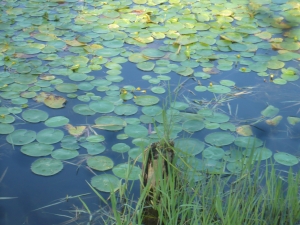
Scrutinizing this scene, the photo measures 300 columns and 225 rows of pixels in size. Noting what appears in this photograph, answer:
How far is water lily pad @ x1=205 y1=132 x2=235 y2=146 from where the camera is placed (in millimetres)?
2270

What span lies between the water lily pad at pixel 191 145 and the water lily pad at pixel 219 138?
5 centimetres

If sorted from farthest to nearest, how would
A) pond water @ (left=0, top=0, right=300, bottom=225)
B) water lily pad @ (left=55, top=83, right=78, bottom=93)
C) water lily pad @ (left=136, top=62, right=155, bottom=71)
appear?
water lily pad @ (left=136, top=62, right=155, bottom=71), water lily pad @ (left=55, top=83, right=78, bottom=93), pond water @ (left=0, top=0, right=300, bottom=225)

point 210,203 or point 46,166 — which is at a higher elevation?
point 210,203

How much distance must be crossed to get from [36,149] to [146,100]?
2.16 feet

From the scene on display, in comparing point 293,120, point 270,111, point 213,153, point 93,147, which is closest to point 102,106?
point 93,147

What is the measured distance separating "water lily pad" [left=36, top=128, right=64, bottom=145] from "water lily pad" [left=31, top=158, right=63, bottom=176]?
0.13 metres

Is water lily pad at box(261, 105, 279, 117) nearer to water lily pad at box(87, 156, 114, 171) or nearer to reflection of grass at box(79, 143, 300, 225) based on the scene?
reflection of grass at box(79, 143, 300, 225)

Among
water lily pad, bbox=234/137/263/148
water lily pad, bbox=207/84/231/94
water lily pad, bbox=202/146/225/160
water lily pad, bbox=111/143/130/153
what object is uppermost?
water lily pad, bbox=207/84/231/94

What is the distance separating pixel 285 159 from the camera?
7.12ft

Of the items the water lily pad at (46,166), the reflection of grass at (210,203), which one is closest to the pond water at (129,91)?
the water lily pad at (46,166)

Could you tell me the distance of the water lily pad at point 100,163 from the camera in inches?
83.6

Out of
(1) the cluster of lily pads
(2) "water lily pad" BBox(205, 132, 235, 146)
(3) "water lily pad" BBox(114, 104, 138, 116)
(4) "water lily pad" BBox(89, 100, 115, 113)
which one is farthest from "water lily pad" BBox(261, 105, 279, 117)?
(4) "water lily pad" BBox(89, 100, 115, 113)

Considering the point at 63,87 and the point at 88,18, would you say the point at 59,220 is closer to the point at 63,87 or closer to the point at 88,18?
the point at 63,87

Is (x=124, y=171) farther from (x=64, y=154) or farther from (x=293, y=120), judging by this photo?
(x=293, y=120)
